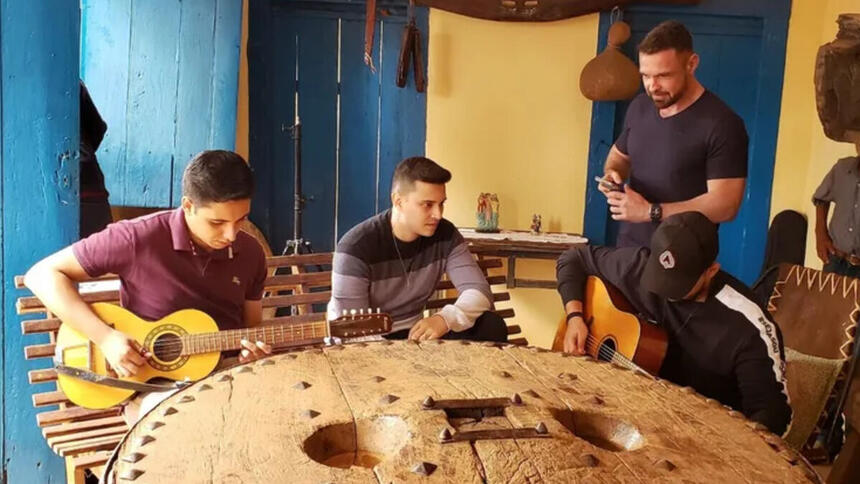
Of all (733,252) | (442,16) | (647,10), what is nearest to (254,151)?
(442,16)

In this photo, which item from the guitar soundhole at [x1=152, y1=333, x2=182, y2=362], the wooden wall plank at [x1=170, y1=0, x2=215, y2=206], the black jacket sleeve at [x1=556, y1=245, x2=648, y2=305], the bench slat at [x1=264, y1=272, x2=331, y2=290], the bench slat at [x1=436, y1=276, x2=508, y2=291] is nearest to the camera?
the guitar soundhole at [x1=152, y1=333, x2=182, y2=362]

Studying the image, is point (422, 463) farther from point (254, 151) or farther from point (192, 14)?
point (254, 151)

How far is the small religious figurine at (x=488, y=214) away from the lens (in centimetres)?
446

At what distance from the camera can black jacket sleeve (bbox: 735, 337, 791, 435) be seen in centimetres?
206

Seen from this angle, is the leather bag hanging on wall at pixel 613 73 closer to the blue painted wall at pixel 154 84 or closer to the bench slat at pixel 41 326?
the blue painted wall at pixel 154 84

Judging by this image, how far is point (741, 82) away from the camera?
4688 millimetres

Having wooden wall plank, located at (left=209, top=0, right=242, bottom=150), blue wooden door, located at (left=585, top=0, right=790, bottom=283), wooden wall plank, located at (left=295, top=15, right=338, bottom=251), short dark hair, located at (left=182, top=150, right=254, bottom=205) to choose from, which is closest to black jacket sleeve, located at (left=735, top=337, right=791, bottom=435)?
short dark hair, located at (left=182, top=150, right=254, bottom=205)

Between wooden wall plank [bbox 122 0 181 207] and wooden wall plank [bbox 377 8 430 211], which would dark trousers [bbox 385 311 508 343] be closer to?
wooden wall plank [bbox 122 0 181 207]

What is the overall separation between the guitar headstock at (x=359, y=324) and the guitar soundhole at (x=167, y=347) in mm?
498

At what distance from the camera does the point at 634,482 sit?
4.29ft

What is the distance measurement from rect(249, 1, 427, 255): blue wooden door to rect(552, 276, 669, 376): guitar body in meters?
2.12

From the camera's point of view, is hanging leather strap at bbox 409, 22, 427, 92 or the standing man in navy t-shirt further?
hanging leather strap at bbox 409, 22, 427, 92

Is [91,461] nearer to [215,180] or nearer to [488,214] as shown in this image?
[215,180]

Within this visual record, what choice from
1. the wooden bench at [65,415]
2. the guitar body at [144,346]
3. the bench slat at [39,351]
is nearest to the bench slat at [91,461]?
the wooden bench at [65,415]
